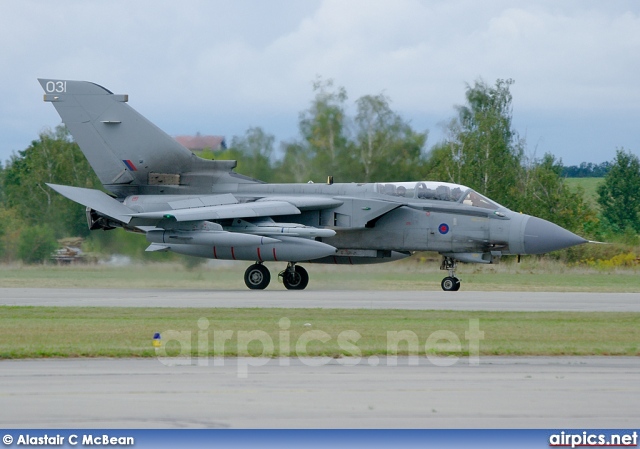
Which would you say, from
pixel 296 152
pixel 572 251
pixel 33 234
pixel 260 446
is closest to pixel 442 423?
pixel 260 446

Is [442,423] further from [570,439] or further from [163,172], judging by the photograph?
[163,172]

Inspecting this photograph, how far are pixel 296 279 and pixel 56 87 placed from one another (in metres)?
7.51

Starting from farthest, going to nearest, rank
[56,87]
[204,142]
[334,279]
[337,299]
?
[204,142]
[334,279]
[56,87]
[337,299]

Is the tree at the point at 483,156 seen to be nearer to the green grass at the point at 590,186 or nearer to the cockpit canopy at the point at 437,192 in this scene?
the cockpit canopy at the point at 437,192

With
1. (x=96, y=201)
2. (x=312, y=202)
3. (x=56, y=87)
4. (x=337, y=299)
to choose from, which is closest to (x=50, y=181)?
(x=56, y=87)

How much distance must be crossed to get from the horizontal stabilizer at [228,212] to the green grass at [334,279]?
230cm

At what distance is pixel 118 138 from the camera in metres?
24.0

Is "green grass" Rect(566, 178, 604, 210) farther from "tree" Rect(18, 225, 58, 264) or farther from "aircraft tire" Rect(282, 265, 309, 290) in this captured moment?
"aircraft tire" Rect(282, 265, 309, 290)

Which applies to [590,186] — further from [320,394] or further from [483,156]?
[320,394]

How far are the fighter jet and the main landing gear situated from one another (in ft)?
0.08

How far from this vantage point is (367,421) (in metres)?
7.31

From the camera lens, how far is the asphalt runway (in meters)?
17.5

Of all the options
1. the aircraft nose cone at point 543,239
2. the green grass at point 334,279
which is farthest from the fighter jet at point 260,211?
the green grass at point 334,279

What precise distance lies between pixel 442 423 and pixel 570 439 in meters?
0.97
